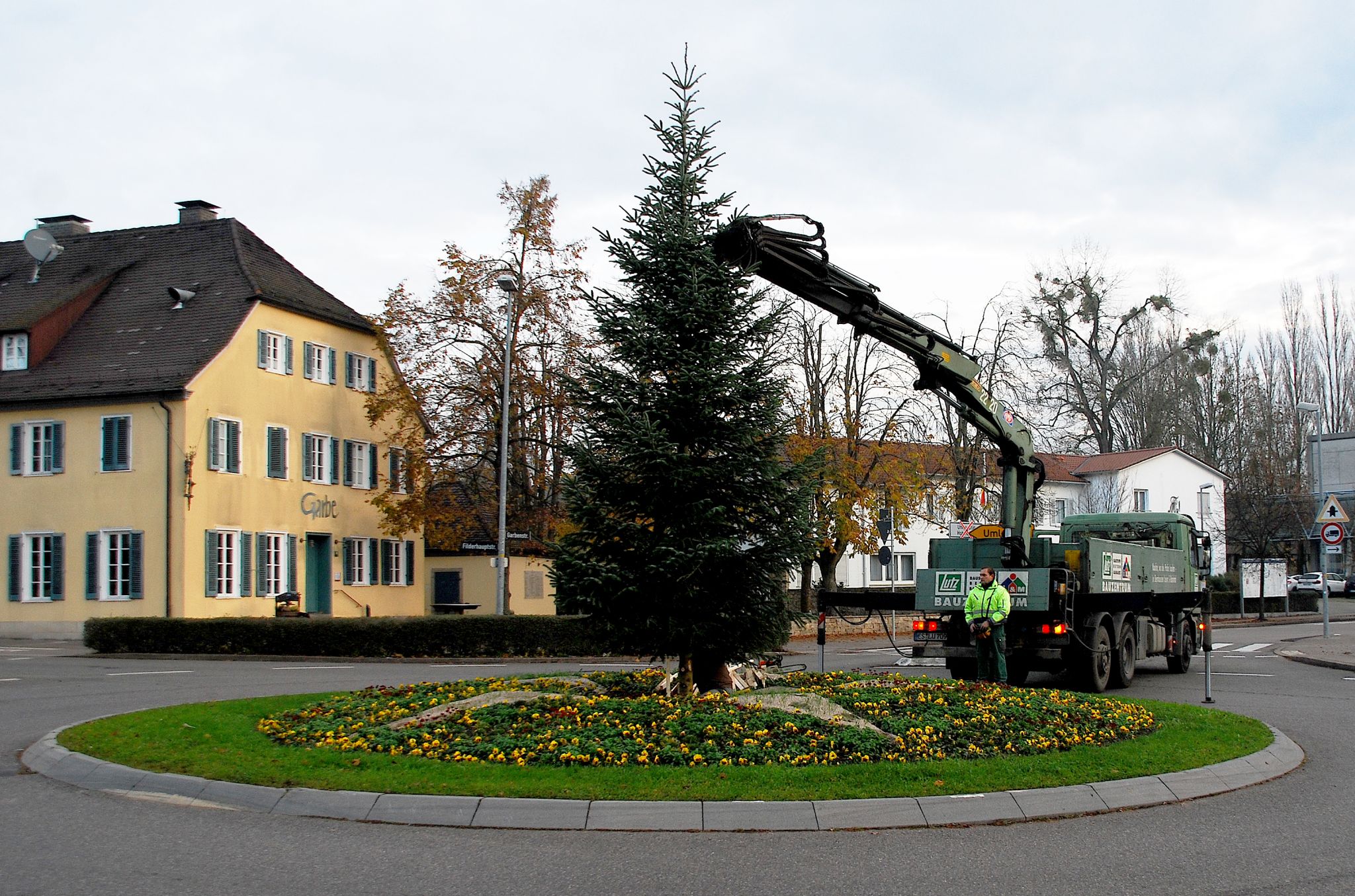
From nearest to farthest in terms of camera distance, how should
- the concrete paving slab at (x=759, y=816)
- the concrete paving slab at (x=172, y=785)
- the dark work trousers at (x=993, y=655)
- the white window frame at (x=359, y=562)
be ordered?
the concrete paving slab at (x=759, y=816), the concrete paving slab at (x=172, y=785), the dark work trousers at (x=993, y=655), the white window frame at (x=359, y=562)

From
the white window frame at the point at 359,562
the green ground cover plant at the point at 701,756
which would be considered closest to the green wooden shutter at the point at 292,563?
the white window frame at the point at 359,562

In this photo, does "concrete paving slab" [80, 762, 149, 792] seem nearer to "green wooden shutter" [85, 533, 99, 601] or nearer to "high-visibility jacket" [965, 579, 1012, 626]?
"high-visibility jacket" [965, 579, 1012, 626]

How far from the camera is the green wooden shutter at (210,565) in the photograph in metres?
31.7

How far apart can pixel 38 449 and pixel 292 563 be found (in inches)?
281

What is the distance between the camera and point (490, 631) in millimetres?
25750

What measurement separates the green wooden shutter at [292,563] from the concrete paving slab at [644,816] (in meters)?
28.8

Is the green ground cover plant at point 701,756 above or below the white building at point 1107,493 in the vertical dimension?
below

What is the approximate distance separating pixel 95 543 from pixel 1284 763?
29204 mm

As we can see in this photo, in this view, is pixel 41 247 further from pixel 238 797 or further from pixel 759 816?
pixel 759 816

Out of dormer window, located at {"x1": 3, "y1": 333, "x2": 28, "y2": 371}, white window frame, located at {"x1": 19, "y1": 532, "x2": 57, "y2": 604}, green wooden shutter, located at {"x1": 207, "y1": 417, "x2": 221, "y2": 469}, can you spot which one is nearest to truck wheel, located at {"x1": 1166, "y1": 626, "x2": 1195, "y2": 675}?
green wooden shutter, located at {"x1": 207, "y1": 417, "x2": 221, "y2": 469}

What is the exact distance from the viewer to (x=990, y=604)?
611 inches

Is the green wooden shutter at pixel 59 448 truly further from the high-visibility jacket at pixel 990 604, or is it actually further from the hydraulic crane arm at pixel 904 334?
the high-visibility jacket at pixel 990 604

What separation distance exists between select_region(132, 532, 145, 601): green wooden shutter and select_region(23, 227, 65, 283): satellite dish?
11.2 meters

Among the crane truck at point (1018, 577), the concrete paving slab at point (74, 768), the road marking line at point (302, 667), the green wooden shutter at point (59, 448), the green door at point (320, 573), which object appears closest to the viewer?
the concrete paving slab at point (74, 768)
